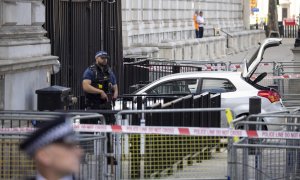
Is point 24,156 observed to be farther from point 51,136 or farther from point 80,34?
point 80,34

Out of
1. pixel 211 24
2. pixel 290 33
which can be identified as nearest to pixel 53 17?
pixel 211 24

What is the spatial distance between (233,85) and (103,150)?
26.8 ft

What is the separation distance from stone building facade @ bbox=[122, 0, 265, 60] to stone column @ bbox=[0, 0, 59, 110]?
48.5 ft

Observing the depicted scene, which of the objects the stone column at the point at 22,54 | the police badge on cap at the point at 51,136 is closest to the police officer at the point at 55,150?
the police badge on cap at the point at 51,136

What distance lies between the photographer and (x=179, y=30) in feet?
159

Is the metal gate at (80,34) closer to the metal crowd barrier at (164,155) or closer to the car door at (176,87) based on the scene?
the car door at (176,87)

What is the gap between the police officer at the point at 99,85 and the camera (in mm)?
14508

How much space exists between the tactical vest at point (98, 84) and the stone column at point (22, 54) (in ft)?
3.18

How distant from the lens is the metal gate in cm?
1827

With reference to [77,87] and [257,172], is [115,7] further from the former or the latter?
[257,172]

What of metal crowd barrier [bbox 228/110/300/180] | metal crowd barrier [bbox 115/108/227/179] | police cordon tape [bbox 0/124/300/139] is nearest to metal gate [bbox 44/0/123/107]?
metal crowd barrier [bbox 115/108/227/179]

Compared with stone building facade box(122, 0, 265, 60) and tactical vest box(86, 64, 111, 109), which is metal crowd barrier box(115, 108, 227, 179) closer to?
tactical vest box(86, 64, 111, 109)

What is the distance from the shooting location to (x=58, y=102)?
13930 millimetres

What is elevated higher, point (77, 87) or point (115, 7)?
point (115, 7)
